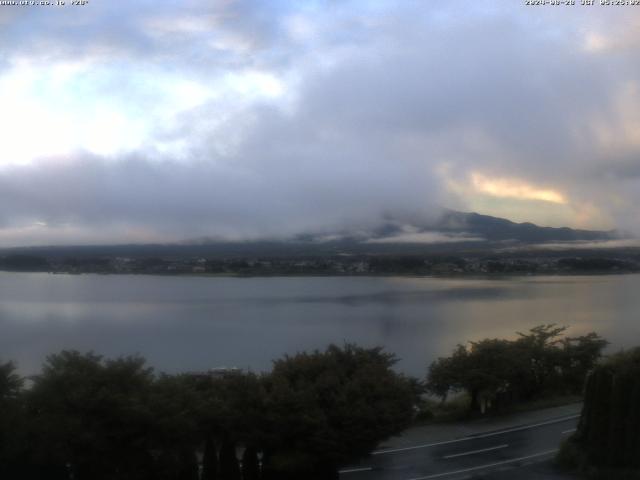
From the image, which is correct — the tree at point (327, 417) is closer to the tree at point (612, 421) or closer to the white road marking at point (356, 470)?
the white road marking at point (356, 470)

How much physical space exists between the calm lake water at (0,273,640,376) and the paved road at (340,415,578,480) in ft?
34.0

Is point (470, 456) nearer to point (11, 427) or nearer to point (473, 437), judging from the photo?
point (473, 437)

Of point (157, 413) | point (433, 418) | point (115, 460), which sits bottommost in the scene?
point (433, 418)

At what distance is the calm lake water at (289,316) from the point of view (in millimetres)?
28000

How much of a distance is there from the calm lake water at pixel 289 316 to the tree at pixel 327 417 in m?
13.5

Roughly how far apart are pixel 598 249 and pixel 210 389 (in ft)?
148

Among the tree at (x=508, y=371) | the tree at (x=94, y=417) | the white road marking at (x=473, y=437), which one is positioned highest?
the tree at (x=94, y=417)

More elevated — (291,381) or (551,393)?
(291,381)

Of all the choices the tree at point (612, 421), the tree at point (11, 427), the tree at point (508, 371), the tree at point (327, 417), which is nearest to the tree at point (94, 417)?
the tree at point (11, 427)

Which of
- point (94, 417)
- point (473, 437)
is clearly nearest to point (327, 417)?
point (94, 417)

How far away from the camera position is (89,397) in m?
9.16

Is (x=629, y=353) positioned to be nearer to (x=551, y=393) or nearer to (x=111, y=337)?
(x=551, y=393)

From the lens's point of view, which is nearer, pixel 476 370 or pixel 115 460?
pixel 115 460

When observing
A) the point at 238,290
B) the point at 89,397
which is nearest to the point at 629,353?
the point at 89,397
